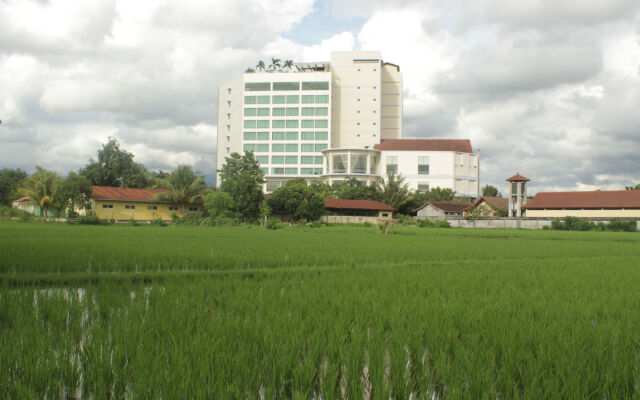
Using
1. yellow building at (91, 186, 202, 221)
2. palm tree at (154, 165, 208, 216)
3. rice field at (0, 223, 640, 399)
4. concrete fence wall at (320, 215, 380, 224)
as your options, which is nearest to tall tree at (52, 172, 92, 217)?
yellow building at (91, 186, 202, 221)

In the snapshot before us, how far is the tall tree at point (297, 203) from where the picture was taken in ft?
134

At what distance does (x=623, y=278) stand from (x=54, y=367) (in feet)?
29.7

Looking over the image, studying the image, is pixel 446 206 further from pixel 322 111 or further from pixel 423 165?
pixel 322 111

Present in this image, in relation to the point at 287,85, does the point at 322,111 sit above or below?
below

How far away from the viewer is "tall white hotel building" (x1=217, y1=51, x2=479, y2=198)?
69562 mm

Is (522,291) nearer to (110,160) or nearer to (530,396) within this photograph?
(530,396)

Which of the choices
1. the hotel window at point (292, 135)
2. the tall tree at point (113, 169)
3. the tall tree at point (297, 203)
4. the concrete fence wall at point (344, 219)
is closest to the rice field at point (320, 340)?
the tall tree at point (297, 203)

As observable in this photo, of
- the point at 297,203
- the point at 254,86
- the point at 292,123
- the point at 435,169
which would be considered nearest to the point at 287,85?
the point at 254,86

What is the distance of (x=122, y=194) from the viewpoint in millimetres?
41562

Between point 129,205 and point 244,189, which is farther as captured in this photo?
point 129,205

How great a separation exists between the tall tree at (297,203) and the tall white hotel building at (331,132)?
85.9 ft

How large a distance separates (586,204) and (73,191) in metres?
49.4

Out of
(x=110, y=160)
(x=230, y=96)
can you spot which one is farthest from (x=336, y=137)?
(x=110, y=160)

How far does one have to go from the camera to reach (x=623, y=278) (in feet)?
26.4
